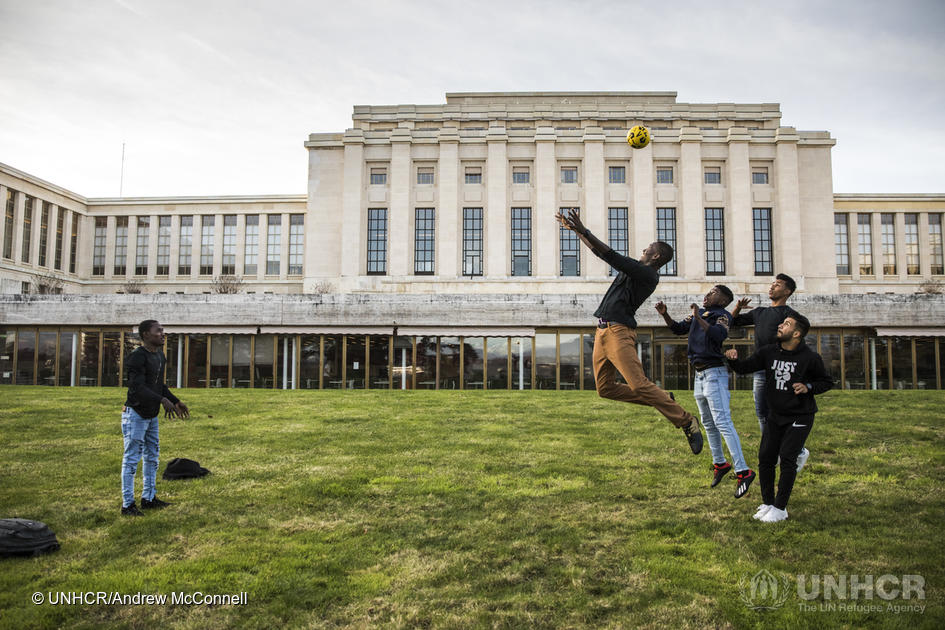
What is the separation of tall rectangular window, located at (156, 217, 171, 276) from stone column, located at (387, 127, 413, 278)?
2961 centimetres

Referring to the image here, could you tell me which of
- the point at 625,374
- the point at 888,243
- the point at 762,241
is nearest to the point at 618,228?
the point at 762,241

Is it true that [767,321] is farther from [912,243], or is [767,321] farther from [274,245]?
[912,243]

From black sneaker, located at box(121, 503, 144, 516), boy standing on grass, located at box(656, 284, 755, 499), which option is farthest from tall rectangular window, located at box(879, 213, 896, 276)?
black sneaker, located at box(121, 503, 144, 516)

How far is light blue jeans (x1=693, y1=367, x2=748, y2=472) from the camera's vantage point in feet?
22.9

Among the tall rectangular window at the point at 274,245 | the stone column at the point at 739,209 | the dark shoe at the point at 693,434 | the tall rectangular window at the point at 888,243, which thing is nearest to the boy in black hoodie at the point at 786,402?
the dark shoe at the point at 693,434

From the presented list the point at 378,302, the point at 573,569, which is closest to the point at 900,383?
the point at 378,302

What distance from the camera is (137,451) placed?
275 inches

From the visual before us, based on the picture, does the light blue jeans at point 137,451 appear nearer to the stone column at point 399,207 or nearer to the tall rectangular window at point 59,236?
the stone column at point 399,207

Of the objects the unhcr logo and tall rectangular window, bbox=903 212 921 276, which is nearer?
the unhcr logo

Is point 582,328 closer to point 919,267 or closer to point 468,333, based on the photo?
point 468,333

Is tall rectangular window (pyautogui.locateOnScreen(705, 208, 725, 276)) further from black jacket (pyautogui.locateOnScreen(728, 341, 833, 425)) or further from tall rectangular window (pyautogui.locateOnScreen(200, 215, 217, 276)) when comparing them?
black jacket (pyautogui.locateOnScreen(728, 341, 833, 425))

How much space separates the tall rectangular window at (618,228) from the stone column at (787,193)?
1411 centimetres

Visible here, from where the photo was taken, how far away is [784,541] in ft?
18.7

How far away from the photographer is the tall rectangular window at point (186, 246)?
7194 centimetres
